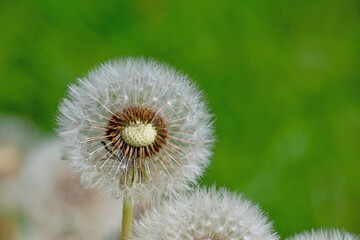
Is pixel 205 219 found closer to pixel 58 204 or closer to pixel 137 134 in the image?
pixel 137 134

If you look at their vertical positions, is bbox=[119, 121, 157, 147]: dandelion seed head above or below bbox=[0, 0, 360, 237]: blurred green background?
below

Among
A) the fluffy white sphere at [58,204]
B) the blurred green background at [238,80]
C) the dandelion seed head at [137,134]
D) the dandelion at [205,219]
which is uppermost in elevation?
the blurred green background at [238,80]

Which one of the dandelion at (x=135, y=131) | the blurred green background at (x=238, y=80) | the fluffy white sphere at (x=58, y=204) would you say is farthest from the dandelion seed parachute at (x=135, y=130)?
the blurred green background at (x=238, y=80)

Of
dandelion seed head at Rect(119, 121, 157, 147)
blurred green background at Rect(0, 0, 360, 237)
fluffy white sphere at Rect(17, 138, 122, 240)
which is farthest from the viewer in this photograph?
blurred green background at Rect(0, 0, 360, 237)

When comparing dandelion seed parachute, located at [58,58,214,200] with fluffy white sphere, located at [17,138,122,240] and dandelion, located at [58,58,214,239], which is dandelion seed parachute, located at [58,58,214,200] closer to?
dandelion, located at [58,58,214,239]

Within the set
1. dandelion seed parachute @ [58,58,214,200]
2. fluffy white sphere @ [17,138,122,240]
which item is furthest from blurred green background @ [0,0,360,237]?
dandelion seed parachute @ [58,58,214,200]

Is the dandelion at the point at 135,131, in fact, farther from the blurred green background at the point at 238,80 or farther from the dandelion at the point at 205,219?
the blurred green background at the point at 238,80

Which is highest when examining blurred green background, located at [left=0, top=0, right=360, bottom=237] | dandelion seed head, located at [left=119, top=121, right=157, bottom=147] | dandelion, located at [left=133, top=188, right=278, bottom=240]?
blurred green background, located at [left=0, top=0, right=360, bottom=237]
